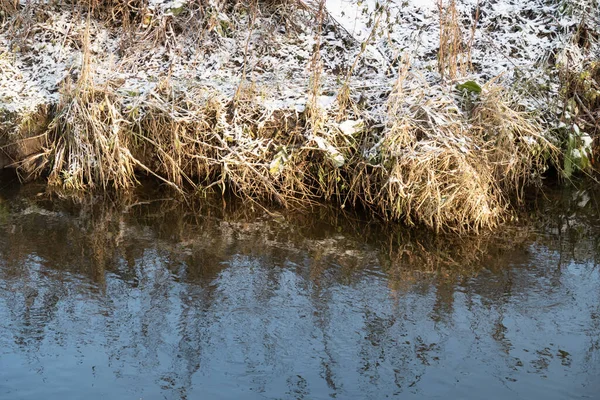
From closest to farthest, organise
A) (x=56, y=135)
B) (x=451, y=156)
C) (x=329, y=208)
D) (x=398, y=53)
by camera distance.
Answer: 1. (x=451, y=156)
2. (x=329, y=208)
3. (x=56, y=135)
4. (x=398, y=53)

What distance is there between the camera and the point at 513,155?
6852 millimetres

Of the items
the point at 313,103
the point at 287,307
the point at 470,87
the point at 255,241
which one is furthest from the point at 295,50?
the point at 287,307

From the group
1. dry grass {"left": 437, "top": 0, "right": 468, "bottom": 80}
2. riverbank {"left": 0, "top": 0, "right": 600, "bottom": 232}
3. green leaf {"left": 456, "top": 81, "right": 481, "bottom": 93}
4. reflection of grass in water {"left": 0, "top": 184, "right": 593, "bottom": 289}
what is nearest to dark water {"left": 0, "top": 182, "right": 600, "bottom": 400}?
reflection of grass in water {"left": 0, "top": 184, "right": 593, "bottom": 289}

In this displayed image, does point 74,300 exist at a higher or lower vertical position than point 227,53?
lower

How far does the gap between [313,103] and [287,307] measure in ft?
8.78

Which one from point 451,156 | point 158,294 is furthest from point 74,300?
point 451,156

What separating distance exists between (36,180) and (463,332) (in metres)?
4.92

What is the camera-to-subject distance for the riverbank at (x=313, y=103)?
6766 mm

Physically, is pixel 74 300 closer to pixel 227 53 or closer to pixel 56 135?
pixel 56 135

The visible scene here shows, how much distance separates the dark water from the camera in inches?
168

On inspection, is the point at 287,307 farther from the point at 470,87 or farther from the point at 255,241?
the point at 470,87

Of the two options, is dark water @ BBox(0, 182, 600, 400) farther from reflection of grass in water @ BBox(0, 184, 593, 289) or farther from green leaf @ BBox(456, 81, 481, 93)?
green leaf @ BBox(456, 81, 481, 93)

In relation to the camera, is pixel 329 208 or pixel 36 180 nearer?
pixel 329 208

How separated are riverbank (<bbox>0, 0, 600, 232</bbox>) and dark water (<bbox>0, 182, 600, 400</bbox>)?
17.9 inches
